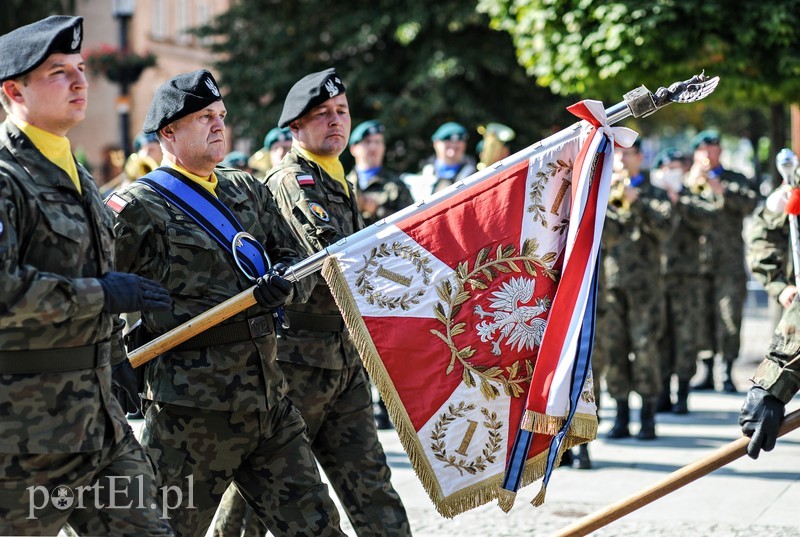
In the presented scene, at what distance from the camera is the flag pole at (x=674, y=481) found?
179 inches

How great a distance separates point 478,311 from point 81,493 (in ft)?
5.77

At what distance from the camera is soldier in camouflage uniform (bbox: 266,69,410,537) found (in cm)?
525

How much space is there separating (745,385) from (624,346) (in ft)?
12.2

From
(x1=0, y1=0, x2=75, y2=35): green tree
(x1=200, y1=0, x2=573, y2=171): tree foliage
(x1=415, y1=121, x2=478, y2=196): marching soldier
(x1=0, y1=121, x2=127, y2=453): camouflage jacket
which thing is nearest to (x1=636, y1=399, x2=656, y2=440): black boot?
(x1=415, y1=121, x2=478, y2=196): marching soldier

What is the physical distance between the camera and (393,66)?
68.2 feet

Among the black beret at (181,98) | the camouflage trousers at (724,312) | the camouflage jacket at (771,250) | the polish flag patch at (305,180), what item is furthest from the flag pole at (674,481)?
the camouflage trousers at (724,312)

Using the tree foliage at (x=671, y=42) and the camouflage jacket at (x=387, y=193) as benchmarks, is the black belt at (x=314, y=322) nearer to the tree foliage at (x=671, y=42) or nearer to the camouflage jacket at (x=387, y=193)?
the camouflage jacket at (x=387, y=193)

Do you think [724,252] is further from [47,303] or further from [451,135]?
[47,303]

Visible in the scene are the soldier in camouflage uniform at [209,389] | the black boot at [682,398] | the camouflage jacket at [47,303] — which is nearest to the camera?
the camouflage jacket at [47,303]

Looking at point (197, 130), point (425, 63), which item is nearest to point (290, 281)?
point (197, 130)

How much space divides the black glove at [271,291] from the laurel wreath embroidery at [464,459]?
2.64 feet

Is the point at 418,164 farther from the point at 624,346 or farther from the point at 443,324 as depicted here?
the point at 443,324

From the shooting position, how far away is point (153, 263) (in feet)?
15.9

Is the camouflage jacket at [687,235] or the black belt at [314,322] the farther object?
the camouflage jacket at [687,235]
